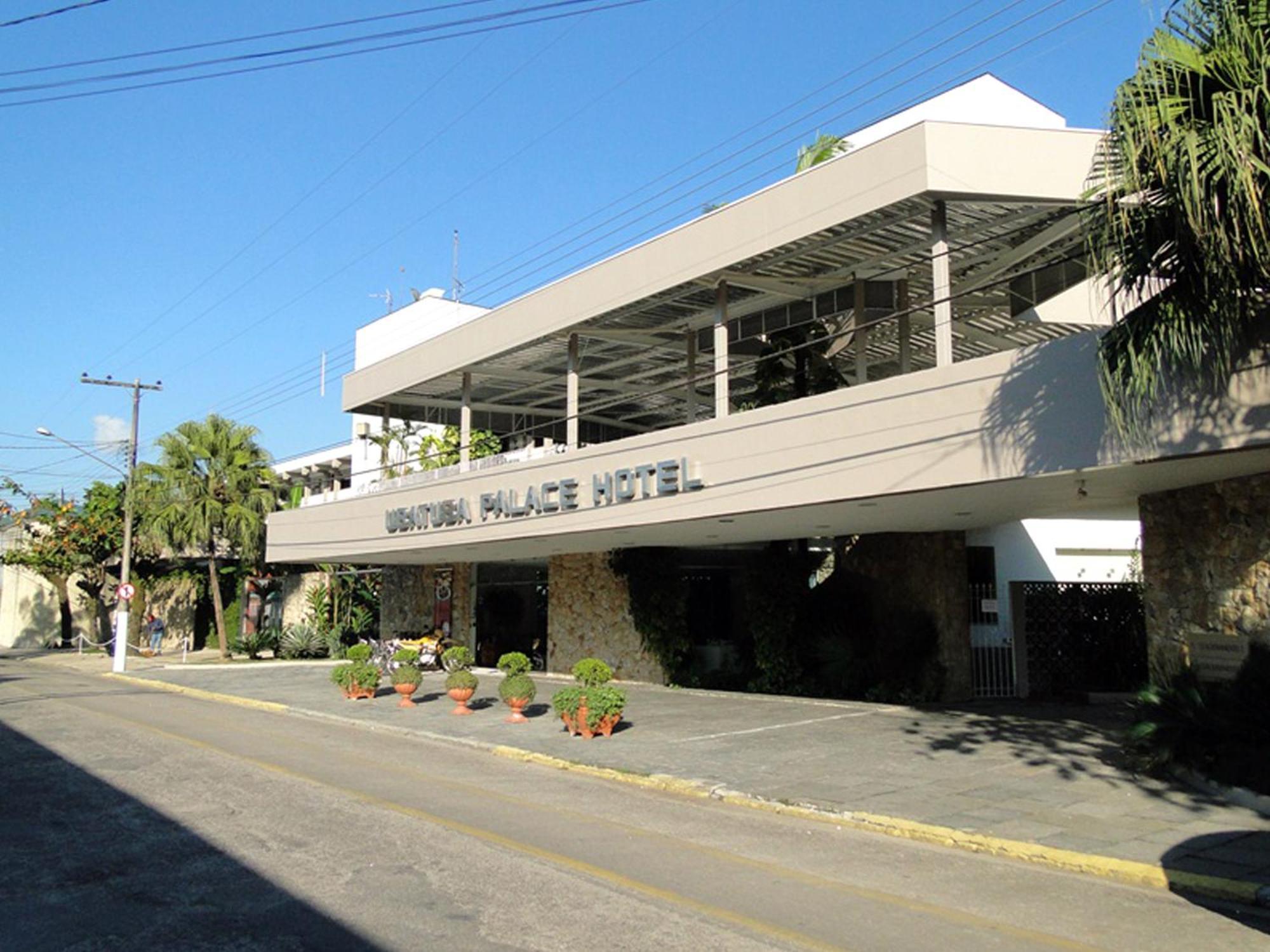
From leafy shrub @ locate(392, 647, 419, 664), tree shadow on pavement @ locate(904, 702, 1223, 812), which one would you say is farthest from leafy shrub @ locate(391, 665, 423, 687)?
tree shadow on pavement @ locate(904, 702, 1223, 812)

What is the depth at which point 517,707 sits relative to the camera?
59.1 feet

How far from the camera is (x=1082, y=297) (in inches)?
754

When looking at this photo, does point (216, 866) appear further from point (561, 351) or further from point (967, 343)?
point (967, 343)

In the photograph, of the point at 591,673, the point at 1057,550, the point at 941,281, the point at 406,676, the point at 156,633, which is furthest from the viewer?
the point at 156,633

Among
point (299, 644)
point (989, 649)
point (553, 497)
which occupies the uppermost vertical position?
point (553, 497)

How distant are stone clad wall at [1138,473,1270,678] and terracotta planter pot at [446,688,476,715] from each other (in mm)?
11661

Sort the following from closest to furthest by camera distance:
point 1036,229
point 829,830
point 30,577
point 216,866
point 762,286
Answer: point 216,866 < point 829,830 < point 1036,229 < point 762,286 < point 30,577

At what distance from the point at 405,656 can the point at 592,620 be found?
15.1 ft

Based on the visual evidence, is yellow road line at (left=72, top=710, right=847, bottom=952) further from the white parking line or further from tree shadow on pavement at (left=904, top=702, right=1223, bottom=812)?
tree shadow on pavement at (left=904, top=702, right=1223, bottom=812)

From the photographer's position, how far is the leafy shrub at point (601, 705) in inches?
621

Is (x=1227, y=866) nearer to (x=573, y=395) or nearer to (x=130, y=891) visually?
(x=130, y=891)

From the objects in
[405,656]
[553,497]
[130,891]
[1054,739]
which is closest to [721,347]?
[553,497]

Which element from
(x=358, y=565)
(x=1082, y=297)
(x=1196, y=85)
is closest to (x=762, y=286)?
(x=1082, y=297)

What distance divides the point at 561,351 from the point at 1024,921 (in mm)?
18107
